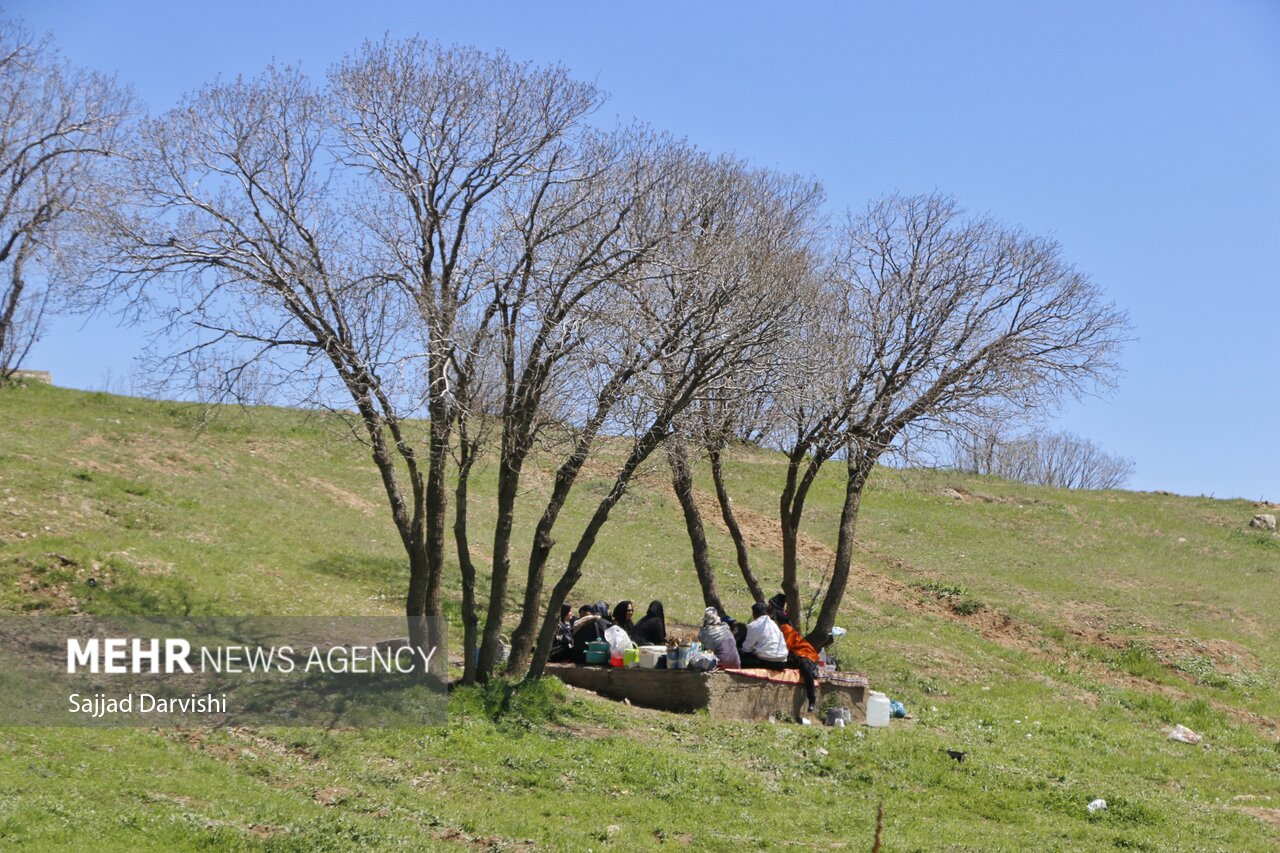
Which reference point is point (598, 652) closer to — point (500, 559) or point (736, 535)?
point (500, 559)

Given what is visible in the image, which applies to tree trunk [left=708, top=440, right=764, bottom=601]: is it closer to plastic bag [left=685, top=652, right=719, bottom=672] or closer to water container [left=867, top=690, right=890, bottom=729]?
water container [left=867, top=690, right=890, bottom=729]

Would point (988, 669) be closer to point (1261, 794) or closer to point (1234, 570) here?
point (1261, 794)

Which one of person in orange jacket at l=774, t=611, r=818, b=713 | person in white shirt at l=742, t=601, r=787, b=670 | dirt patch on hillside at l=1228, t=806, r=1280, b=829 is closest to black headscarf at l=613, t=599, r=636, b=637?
person in white shirt at l=742, t=601, r=787, b=670

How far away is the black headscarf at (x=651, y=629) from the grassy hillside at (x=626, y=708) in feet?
7.02

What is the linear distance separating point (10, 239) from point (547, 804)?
18.2m

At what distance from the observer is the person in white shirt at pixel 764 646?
16.8 m

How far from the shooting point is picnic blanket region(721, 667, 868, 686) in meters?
16.3

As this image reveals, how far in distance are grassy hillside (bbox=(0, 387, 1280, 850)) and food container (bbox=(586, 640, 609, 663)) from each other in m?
1.35

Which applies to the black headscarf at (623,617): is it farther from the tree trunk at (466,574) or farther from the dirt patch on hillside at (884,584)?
the dirt patch on hillside at (884,584)

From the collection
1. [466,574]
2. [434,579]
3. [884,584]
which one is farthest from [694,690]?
[884,584]

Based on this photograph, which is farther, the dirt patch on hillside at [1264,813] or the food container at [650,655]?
the food container at [650,655]

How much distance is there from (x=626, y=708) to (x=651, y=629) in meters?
2.21

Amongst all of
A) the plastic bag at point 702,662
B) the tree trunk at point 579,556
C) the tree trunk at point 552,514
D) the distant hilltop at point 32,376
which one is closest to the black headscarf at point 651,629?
the plastic bag at point 702,662

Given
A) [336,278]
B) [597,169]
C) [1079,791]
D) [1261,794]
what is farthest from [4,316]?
[1261,794]
